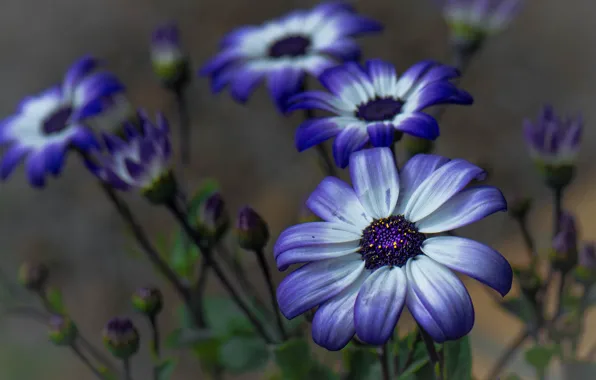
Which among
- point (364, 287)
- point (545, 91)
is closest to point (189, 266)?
point (364, 287)

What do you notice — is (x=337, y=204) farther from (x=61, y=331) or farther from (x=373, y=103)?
(x=61, y=331)

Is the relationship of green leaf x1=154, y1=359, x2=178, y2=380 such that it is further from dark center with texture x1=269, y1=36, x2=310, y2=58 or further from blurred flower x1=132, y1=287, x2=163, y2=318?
dark center with texture x1=269, y1=36, x2=310, y2=58

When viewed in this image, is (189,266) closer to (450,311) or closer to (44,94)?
(44,94)

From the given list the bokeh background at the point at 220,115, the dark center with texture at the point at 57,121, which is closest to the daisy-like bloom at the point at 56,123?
the dark center with texture at the point at 57,121

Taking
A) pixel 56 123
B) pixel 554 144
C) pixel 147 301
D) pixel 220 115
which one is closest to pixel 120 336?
pixel 147 301

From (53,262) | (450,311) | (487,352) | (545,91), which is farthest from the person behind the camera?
(545,91)

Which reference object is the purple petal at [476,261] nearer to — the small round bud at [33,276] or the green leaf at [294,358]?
the green leaf at [294,358]
